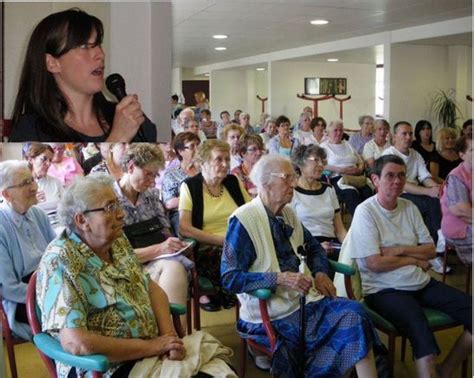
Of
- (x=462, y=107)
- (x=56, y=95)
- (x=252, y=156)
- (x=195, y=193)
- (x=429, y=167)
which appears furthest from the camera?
(x=252, y=156)

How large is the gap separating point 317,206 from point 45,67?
1.62 m

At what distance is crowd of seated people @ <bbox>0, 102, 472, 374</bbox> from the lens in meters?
1.77

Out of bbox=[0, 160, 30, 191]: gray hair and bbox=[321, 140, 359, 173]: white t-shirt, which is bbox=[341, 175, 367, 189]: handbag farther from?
bbox=[0, 160, 30, 191]: gray hair

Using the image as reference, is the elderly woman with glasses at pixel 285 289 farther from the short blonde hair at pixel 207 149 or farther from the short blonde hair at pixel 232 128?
the short blonde hair at pixel 232 128

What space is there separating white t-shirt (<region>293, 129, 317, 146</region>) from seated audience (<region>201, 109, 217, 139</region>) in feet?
2.02

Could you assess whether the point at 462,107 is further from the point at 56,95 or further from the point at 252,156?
the point at 56,95

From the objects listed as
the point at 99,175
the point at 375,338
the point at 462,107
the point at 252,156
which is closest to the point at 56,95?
the point at 99,175

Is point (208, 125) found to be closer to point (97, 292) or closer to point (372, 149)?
point (372, 149)

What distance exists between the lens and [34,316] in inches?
63.7

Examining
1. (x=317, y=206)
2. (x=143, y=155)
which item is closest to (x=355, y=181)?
(x=317, y=206)

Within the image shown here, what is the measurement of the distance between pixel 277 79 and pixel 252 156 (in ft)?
1.77

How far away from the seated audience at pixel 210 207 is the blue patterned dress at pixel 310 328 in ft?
1.84

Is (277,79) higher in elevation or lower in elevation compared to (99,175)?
higher

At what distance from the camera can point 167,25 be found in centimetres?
171
